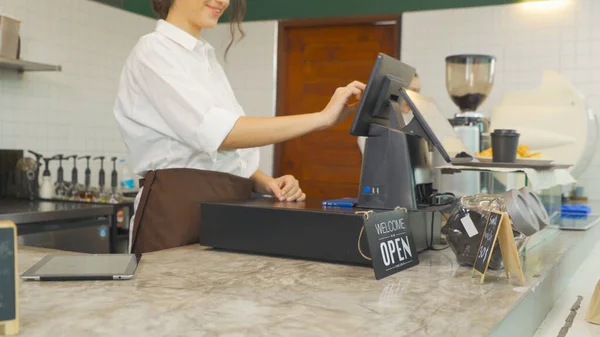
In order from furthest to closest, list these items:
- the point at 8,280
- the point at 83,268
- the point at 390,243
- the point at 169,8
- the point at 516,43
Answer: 1. the point at 516,43
2. the point at 169,8
3. the point at 390,243
4. the point at 83,268
5. the point at 8,280

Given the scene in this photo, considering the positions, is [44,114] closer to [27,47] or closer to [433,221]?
[27,47]

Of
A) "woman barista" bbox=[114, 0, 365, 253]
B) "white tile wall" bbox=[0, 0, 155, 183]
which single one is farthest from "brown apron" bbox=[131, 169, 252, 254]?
"white tile wall" bbox=[0, 0, 155, 183]

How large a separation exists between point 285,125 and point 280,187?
0.33 meters

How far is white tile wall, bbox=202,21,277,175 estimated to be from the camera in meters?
5.32

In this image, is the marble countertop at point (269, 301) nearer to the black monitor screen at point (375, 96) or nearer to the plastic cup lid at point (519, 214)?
the plastic cup lid at point (519, 214)

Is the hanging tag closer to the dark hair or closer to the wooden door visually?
the dark hair

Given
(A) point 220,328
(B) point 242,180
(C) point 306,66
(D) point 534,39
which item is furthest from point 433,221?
(C) point 306,66

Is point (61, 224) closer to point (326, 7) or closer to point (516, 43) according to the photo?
point (326, 7)

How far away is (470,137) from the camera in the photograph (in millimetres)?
2398

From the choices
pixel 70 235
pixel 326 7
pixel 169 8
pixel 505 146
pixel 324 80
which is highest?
pixel 326 7

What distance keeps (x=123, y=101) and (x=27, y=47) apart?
8.77 feet

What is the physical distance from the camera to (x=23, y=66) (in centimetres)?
389

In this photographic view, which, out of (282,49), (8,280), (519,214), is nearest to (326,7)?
(282,49)

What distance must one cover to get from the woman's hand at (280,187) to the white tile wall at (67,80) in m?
2.63
